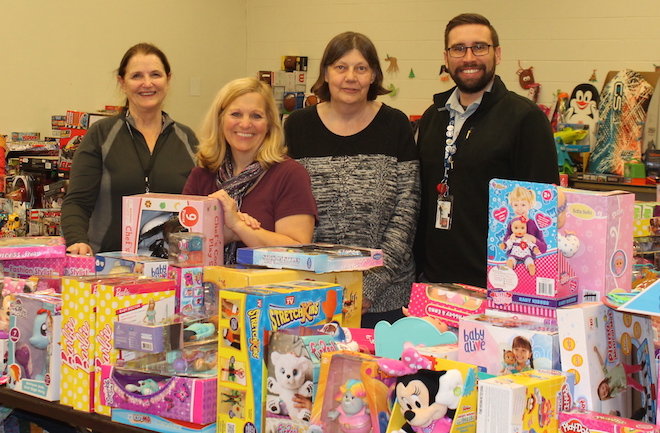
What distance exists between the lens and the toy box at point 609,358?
1475 mm

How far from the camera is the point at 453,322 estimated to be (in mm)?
1813

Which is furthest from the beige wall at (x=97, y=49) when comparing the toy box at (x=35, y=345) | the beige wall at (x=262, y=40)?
the toy box at (x=35, y=345)

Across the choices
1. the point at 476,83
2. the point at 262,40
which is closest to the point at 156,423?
the point at 476,83

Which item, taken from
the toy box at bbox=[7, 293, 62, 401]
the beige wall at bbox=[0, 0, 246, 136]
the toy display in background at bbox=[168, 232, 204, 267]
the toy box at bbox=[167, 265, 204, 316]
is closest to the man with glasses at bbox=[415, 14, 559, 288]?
the toy display in background at bbox=[168, 232, 204, 267]

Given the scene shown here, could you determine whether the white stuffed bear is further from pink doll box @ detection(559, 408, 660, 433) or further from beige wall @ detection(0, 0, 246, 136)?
beige wall @ detection(0, 0, 246, 136)

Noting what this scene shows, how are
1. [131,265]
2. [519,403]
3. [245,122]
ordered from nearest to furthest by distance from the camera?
[519,403] → [131,265] → [245,122]

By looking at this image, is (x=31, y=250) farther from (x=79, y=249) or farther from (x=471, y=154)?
(x=471, y=154)

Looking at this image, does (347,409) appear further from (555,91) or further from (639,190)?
(555,91)

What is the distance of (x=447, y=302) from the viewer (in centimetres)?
185

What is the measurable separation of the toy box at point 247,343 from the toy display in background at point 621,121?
4.20 metres

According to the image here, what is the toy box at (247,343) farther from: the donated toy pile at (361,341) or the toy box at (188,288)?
the toy box at (188,288)

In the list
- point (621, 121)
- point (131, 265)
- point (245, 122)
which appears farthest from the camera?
point (621, 121)

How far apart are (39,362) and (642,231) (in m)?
1.94

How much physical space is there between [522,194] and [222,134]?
1.21 m
